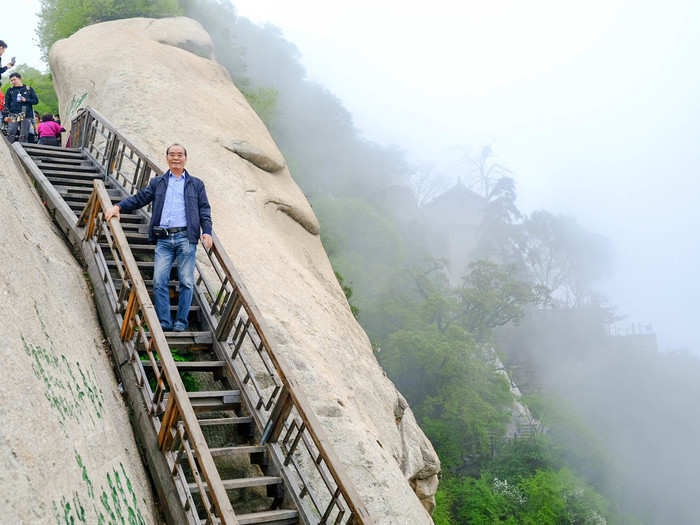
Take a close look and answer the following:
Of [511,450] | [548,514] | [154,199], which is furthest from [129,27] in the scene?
[511,450]

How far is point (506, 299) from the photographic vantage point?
4828cm

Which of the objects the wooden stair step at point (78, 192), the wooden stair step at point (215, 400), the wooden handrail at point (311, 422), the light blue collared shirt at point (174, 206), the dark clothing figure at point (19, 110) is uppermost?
the light blue collared shirt at point (174, 206)

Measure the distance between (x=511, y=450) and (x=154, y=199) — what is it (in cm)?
3850

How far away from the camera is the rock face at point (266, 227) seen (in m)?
6.71

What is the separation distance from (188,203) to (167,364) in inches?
87.6

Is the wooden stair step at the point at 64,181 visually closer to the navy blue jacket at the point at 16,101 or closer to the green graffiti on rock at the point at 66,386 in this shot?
the navy blue jacket at the point at 16,101

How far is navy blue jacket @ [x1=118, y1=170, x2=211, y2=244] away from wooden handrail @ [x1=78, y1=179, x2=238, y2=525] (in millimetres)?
341

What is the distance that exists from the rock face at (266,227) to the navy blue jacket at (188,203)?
1.57m

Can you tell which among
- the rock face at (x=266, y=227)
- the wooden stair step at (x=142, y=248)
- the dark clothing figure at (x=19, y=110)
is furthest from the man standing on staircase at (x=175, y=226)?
the dark clothing figure at (x=19, y=110)

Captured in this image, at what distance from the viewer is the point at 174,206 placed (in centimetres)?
617

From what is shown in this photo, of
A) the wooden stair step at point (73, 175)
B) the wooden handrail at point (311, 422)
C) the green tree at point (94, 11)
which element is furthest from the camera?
the green tree at point (94, 11)

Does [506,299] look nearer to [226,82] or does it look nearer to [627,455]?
[627,455]

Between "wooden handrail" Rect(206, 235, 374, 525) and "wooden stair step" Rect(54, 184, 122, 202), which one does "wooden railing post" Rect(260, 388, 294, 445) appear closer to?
"wooden handrail" Rect(206, 235, 374, 525)

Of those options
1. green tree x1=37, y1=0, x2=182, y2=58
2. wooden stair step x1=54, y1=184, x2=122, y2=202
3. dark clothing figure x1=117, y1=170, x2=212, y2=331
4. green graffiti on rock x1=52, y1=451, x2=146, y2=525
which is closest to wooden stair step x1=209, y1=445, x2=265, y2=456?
green graffiti on rock x1=52, y1=451, x2=146, y2=525
